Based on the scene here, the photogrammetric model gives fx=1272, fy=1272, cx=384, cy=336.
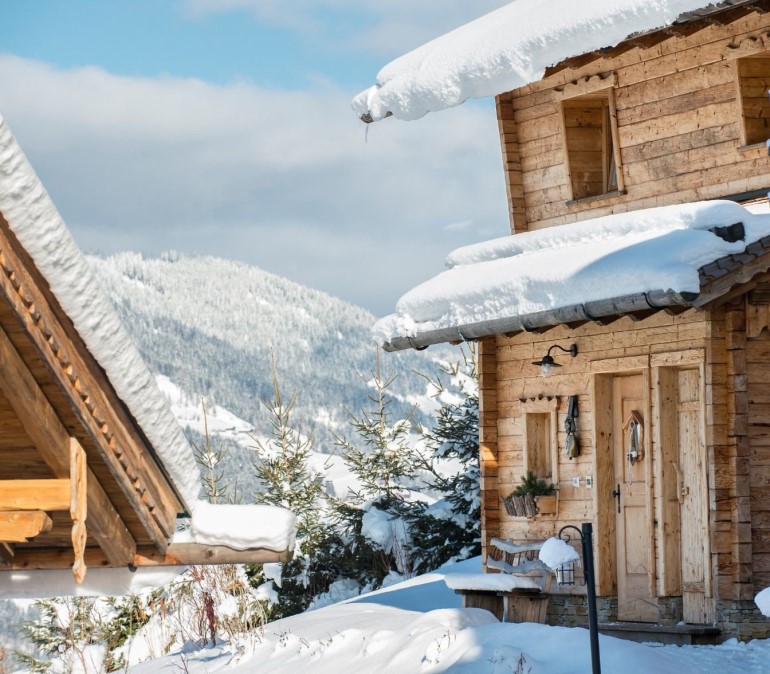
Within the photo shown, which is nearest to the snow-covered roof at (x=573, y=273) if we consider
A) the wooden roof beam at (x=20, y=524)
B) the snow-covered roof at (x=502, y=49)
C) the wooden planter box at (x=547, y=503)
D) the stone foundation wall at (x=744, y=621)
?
the snow-covered roof at (x=502, y=49)

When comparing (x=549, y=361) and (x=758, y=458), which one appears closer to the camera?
(x=758, y=458)

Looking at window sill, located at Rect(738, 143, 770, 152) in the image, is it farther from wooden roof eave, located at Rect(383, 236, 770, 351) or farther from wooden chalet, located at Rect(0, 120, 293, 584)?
wooden chalet, located at Rect(0, 120, 293, 584)

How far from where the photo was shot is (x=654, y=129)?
47.0ft

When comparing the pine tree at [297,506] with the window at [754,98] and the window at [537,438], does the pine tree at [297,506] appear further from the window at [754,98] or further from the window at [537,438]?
the window at [754,98]

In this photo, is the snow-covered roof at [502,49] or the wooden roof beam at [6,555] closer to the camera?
the wooden roof beam at [6,555]

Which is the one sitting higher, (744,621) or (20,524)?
(20,524)

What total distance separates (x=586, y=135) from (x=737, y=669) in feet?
22.8

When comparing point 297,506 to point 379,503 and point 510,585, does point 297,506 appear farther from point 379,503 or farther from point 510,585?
point 510,585

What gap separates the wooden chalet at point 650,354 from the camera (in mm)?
12453

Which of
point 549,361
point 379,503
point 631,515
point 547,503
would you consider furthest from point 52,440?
point 379,503

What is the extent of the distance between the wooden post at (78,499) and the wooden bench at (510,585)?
7.86 meters

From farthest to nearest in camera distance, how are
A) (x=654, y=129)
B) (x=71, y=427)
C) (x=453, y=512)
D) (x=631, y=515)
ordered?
(x=453, y=512), (x=654, y=129), (x=631, y=515), (x=71, y=427)

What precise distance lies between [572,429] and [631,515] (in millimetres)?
1166

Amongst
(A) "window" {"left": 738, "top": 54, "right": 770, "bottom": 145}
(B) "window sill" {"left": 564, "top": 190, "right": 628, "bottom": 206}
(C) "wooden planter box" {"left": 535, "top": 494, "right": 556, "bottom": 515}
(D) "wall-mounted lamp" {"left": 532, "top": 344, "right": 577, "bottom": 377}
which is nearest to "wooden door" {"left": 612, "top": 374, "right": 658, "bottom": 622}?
(D) "wall-mounted lamp" {"left": 532, "top": 344, "right": 577, "bottom": 377}
